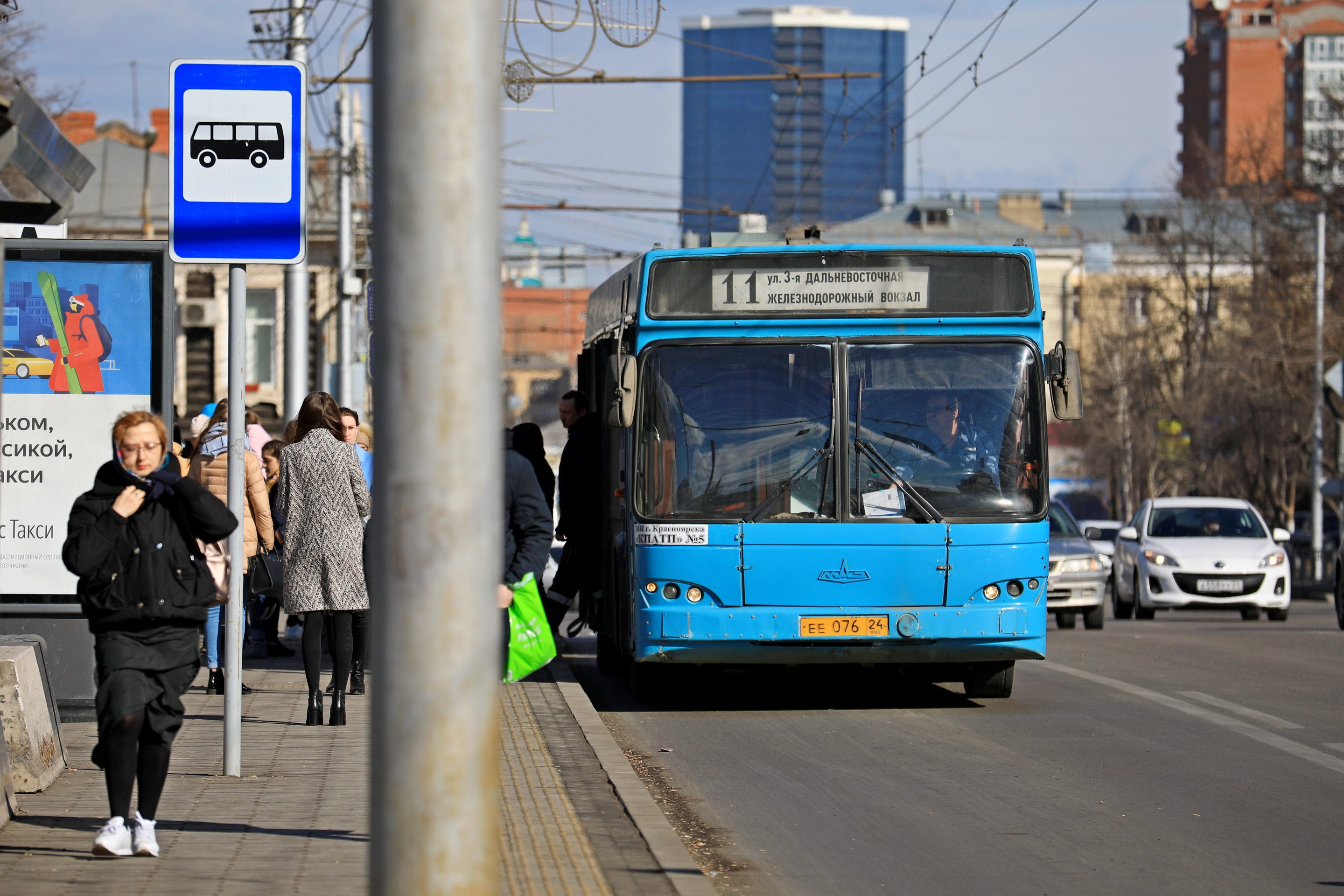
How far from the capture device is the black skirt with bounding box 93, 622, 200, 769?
20.7ft

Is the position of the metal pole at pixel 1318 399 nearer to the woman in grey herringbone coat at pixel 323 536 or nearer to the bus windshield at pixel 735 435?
the bus windshield at pixel 735 435

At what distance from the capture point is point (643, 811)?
24.7 ft

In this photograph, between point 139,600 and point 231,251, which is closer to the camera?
point 139,600

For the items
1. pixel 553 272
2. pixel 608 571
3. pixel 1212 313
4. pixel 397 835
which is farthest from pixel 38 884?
pixel 553 272

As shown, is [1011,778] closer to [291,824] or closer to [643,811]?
[643,811]

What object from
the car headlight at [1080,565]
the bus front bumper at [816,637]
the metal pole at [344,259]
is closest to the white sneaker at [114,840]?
the bus front bumper at [816,637]

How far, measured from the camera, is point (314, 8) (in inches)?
961

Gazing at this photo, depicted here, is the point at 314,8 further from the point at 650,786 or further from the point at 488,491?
the point at 488,491

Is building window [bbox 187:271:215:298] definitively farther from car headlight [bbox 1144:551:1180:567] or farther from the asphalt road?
the asphalt road

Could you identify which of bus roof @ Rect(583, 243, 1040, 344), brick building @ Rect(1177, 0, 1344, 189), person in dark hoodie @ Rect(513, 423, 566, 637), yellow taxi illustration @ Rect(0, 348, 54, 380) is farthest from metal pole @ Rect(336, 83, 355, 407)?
brick building @ Rect(1177, 0, 1344, 189)

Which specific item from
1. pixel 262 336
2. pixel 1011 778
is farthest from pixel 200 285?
pixel 1011 778

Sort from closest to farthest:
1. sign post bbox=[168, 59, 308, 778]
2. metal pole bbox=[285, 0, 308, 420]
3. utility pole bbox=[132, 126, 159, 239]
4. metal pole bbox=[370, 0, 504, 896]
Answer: metal pole bbox=[370, 0, 504, 896]
sign post bbox=[168, 59, 308, 778]
metal pole bbox=[285, 0, 308, 420]
utility pole bbox=[132, 126, 159, 239]

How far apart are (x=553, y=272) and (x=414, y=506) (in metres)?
108

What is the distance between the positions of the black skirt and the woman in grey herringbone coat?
3.52 metres
